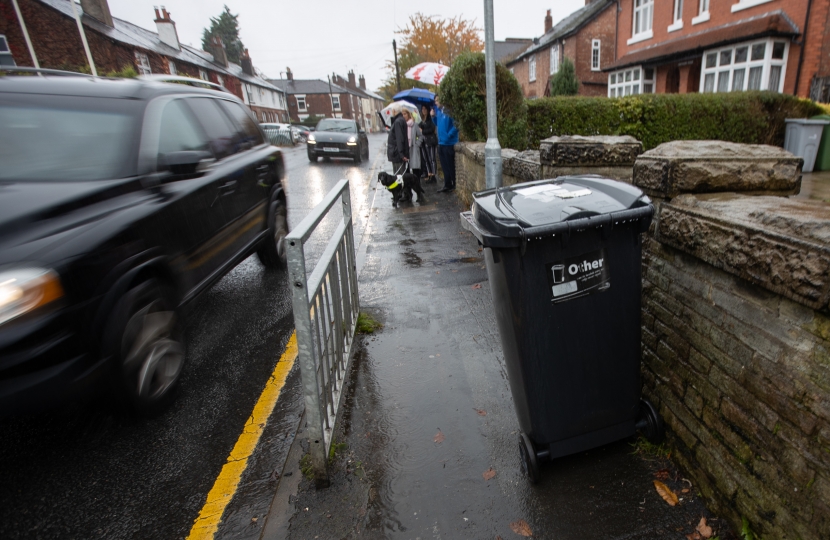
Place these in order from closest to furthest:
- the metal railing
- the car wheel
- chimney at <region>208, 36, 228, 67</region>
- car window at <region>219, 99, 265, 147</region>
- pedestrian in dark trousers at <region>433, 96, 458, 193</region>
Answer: the metal railing → car window at <region>219, 99, 265, 147</region> → the car wheel → pedestrian in dark trousers at <region>433, 96, 458, 193</region> → chimney at <region>208, 36, 228, 67</region>

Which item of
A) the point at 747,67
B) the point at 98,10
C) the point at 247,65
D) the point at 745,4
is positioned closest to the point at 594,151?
the point at 747,67

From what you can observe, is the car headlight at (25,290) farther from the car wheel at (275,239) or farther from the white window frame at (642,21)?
the white window frame at (642,21)

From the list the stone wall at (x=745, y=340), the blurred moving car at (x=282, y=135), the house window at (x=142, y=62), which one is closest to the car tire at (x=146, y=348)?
the stone wall at (x=745, y=340)

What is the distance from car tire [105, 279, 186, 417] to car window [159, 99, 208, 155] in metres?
1.15

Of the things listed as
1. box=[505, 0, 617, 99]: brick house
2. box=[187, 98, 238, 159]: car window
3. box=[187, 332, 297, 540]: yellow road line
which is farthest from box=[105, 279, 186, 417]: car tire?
box=[505, 0, 617, 99]: brick house

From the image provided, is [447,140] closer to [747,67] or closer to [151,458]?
[151,458]

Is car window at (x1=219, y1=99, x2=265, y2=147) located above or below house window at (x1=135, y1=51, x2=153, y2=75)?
below

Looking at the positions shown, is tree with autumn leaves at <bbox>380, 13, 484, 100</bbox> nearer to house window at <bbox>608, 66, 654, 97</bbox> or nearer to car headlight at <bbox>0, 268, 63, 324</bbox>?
house window at <bbox>608, 66, 654, 97</bbox>

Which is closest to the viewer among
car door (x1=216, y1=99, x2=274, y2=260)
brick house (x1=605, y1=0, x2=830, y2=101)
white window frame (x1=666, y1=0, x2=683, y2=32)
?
car door (x1=216, y1=99, x2=274, y2=260)

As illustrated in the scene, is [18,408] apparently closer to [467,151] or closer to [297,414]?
[297,414]

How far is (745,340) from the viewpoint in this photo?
5.90 feet

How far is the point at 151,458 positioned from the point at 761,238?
3039 millimetres

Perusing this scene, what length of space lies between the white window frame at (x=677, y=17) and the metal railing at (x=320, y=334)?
21881 mm

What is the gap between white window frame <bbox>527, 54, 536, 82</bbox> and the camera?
36688mm
